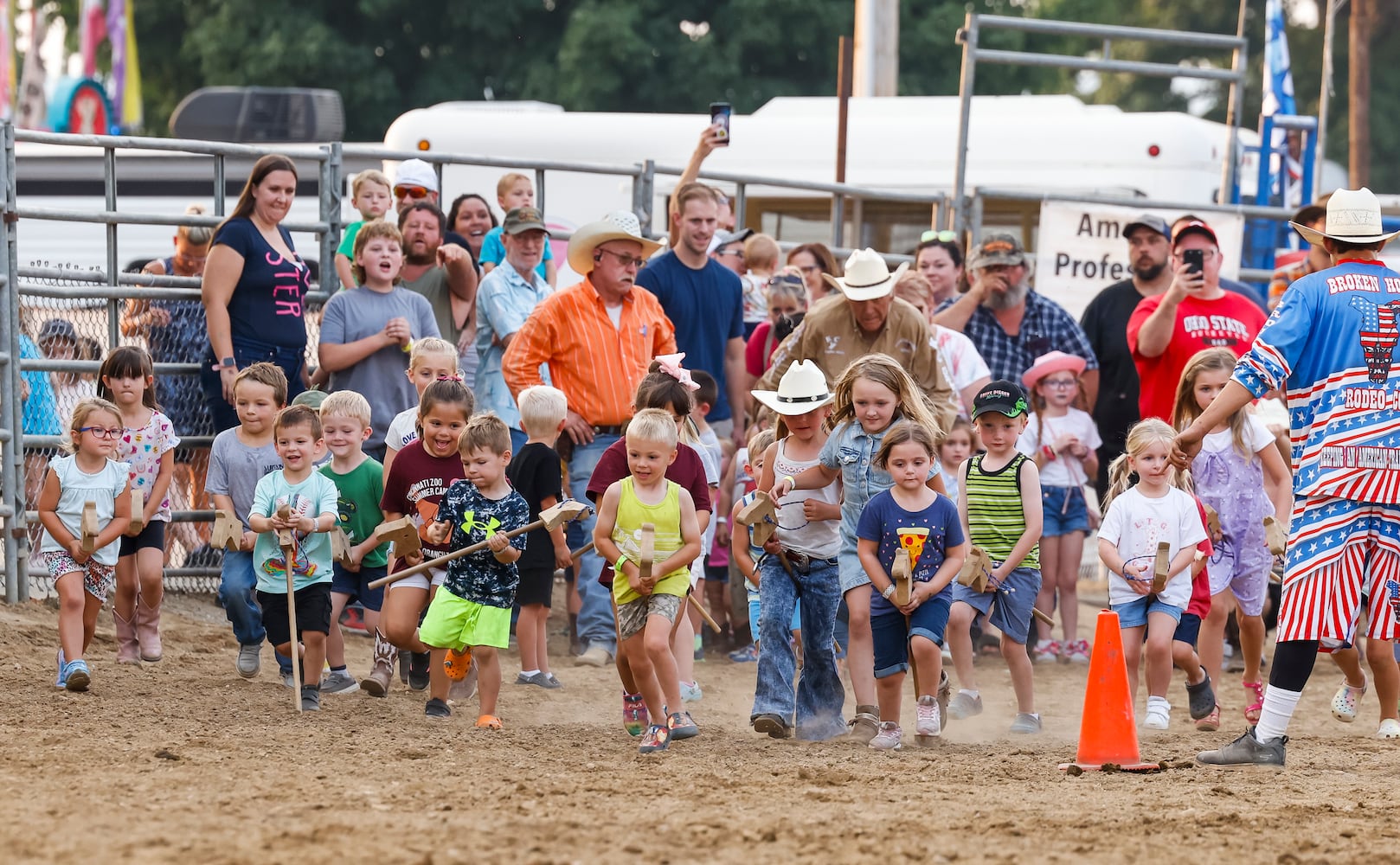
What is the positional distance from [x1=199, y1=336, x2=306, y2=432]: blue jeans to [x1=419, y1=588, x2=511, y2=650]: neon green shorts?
87.6 inches

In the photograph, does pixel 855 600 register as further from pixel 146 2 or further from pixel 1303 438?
pixel 146 2

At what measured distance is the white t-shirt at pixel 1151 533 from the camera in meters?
7.99

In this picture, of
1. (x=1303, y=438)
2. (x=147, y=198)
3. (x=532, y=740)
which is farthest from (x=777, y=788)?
(x=147, y=198)

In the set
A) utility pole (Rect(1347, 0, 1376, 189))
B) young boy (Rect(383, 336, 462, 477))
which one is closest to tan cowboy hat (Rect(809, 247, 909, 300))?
young boy (Rect(383, 336, 462, 477))

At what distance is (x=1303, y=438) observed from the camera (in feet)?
21.8

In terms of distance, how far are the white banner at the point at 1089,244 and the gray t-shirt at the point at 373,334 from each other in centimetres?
478

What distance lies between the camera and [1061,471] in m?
10.0

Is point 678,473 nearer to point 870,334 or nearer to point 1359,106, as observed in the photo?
point 870,334

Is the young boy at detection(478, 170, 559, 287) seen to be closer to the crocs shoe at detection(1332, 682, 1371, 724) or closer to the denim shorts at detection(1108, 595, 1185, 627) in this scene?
the denim shorts at detection(1108, 595, 1185, 627)

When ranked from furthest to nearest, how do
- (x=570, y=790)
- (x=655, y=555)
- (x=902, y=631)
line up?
(x=902, y=631), (x=655, y=555), (x=570, y=790)

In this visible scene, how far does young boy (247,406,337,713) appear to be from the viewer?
7.77m

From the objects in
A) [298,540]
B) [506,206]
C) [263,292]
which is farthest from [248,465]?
[506,206]

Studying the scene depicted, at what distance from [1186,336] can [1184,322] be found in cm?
8

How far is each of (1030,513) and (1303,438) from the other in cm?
169
